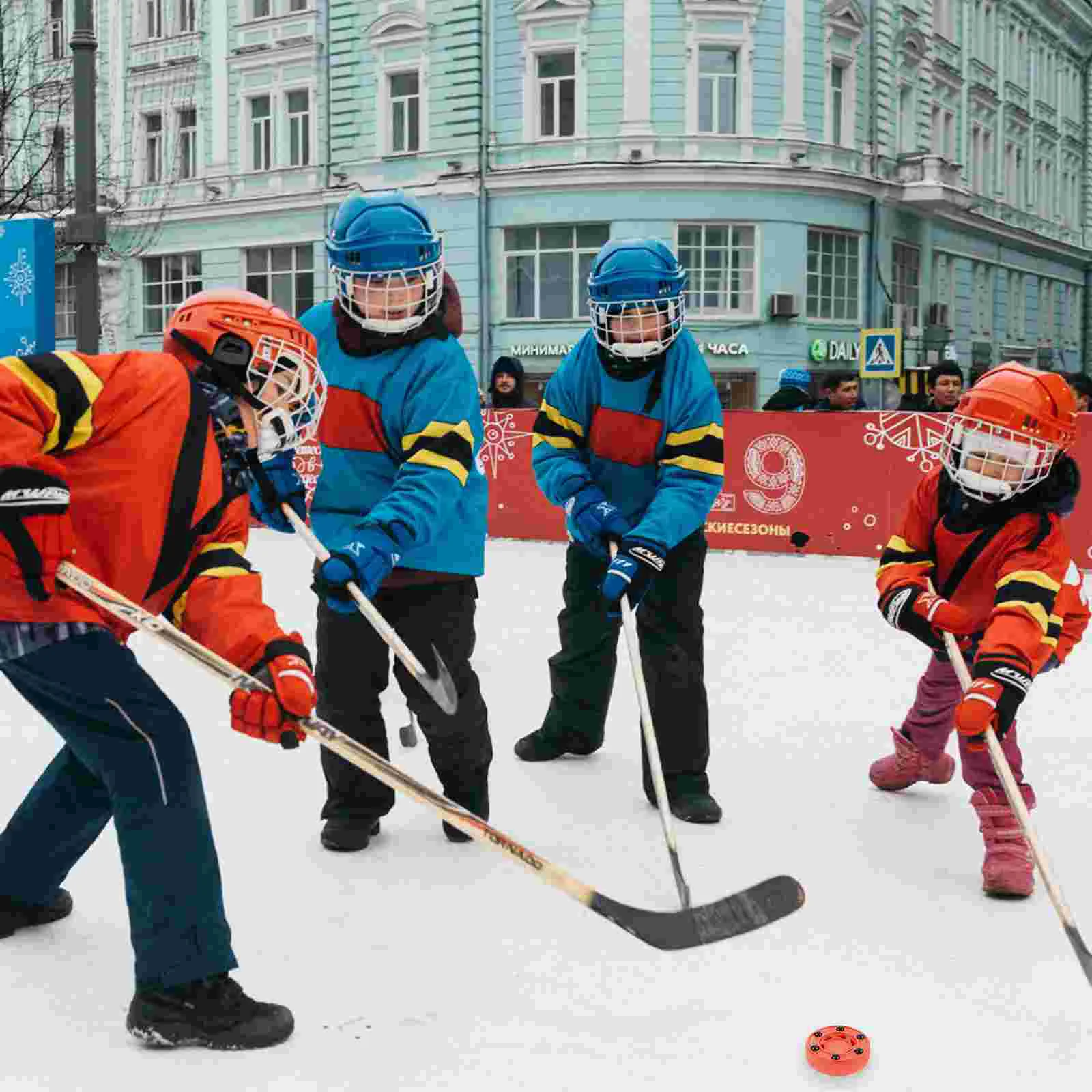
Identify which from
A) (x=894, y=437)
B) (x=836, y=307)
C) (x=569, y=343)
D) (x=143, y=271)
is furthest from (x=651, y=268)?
(x=143, y=271)

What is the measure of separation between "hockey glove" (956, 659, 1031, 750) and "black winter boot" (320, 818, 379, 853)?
1.52 meters

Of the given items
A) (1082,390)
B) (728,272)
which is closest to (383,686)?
(1082,390)

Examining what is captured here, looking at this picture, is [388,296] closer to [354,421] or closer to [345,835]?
[354,421]

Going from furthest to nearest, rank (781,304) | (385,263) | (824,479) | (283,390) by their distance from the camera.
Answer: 1. (781,304)
2. (824,479)
3. (385,263)
4. (283,390)

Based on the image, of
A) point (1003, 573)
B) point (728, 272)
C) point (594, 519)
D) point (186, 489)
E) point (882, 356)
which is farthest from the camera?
point (728, 272)

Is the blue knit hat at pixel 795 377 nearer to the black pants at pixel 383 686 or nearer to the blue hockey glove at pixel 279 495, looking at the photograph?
the black pants at pixel 383 686

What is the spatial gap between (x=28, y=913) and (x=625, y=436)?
2.00 metres

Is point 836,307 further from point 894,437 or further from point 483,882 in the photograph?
point 483,882

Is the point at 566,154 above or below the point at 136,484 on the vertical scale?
above

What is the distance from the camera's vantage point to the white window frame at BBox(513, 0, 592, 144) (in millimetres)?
20703

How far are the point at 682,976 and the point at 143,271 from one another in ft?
79.6

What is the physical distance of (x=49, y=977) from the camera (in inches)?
111

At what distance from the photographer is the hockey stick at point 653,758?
3182 millimetres

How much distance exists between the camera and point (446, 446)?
3357mm
